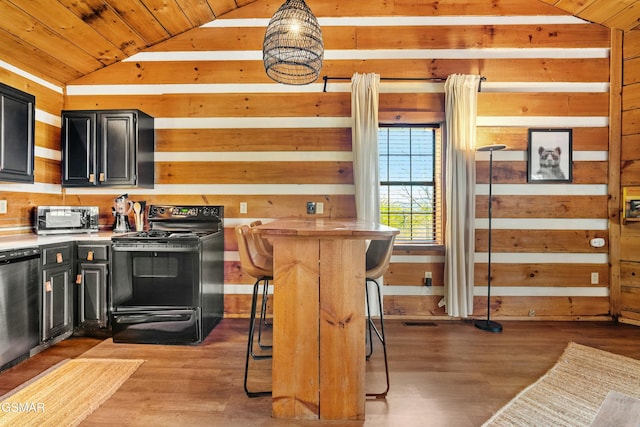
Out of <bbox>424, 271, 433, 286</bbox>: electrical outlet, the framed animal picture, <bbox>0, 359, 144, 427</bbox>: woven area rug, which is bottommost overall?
<bbox>0, 359, 144, 427</bbox>: woven area rug

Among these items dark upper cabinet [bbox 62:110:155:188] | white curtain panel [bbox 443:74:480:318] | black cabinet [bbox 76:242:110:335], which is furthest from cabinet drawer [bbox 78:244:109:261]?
white curtain panel [bbox 443:74:480:318]

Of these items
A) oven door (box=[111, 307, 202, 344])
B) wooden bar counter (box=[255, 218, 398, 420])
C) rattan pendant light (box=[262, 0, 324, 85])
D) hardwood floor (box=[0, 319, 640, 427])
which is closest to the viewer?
wooden bar counter (box=[255, 218, 398, 420])

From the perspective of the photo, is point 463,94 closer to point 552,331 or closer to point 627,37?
point 627,37

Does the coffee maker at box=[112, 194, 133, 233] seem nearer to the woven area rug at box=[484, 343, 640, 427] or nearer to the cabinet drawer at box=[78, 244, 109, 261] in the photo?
the cabinet drawer at box=[78, 244, 109, 261]

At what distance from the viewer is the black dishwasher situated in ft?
7.78

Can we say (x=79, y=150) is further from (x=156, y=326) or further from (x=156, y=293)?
(x=156, y=326)

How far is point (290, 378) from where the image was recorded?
6.01 ft

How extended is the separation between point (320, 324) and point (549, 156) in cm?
319

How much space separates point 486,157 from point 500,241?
0.91 meters

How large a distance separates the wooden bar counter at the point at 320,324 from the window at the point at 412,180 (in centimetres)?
197

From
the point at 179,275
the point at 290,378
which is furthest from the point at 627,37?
the point at 179,275

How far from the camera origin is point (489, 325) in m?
3.27

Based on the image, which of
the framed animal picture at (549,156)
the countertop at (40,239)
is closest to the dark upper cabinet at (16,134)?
the countertop at (40,239)

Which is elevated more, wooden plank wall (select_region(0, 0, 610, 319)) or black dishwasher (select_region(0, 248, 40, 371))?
wooden plank wall (select_region(0, 0, 610, 319))
